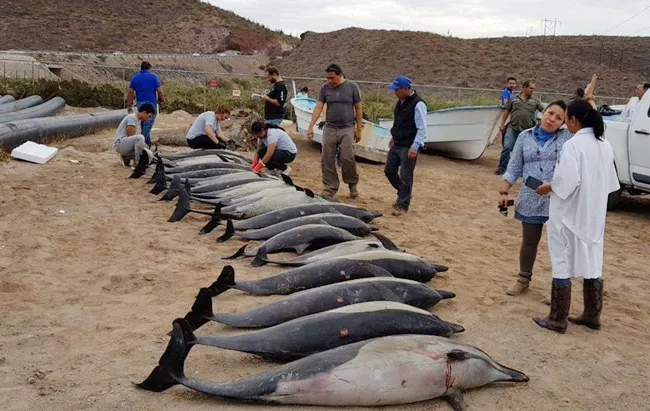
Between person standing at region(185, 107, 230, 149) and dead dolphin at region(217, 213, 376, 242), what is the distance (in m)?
5.28

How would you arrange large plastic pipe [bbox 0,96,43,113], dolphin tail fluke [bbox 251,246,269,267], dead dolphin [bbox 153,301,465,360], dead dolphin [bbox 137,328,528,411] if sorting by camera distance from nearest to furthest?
dead dolphin [bbox 137,328,528,411]
dead dolphin [bbox 153,301,465,360]
dolphin tail fluke [bbox 251,246,269,267]
large plastic pipe [bbox 0,96,43,113]

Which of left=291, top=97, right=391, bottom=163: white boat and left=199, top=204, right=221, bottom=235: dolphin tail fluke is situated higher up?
left=291, top=97, right=391, bottom=163: white boat

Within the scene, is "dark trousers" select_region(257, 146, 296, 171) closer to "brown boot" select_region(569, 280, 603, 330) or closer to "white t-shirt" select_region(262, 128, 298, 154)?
"white t-shirt" select_region(262, 128, 298, 154)

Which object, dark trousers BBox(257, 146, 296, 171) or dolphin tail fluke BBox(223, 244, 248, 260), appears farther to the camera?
dark trousers BBox(257, 146, 296, 171)

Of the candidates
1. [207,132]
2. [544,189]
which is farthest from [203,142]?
[544,189]

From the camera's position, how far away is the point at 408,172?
31.5 feet

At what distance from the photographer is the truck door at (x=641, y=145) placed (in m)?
Result: 10.6

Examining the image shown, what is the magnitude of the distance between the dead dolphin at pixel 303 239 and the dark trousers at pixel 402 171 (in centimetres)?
260

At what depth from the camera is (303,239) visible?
23.5 feet

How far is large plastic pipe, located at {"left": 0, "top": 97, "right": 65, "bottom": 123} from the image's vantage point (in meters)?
15.6

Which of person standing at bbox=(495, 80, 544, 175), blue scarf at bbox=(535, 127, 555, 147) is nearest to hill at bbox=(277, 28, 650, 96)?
person standing at bbox=(495, 80, 544, 175)

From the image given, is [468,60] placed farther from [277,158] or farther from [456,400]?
[456,400]

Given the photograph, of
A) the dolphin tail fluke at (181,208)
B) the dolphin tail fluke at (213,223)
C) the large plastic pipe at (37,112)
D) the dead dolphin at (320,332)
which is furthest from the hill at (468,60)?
the dead dolphin at (320,332)

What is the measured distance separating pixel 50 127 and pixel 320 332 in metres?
11.9
